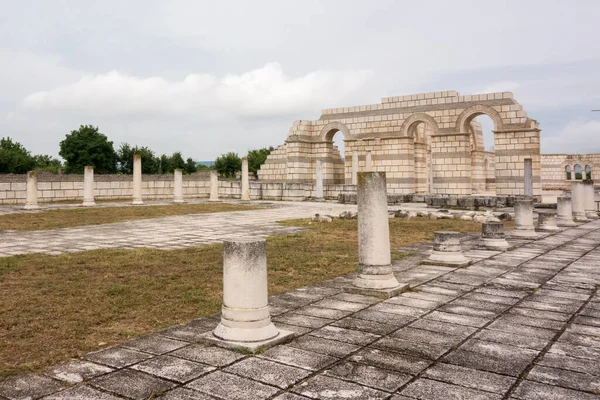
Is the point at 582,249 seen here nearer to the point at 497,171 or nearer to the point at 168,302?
the point at 168,302

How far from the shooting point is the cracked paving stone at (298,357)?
11.6 feet

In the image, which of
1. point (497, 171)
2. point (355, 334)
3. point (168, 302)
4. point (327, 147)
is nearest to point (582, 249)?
point (355, 334)

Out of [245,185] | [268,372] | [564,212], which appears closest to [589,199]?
[564,212]

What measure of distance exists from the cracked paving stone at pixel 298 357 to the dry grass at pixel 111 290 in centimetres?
130

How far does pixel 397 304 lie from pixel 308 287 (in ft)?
4.15

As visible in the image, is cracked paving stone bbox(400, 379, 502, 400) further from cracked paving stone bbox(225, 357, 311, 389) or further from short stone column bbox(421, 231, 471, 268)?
short stone column bbox(421, 231, 471, 268)

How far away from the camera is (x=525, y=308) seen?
16.8 feet

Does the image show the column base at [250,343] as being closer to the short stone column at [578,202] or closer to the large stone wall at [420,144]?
the short stone column at [578,202]

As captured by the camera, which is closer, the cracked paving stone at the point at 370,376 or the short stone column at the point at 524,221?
the cracked paving stone at the point at 370,376

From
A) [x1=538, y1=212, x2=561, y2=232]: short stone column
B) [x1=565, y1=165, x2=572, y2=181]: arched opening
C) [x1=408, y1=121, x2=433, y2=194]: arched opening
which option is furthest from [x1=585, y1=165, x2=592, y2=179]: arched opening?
[x1=538, y1=212, x2=561, y2=232]: short stone column

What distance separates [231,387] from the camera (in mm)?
3145

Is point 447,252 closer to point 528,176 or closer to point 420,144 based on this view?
point 528,176

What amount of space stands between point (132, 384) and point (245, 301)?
1262 mm

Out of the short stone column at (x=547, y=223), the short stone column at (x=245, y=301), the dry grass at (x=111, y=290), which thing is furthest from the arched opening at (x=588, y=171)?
the short stone column at (x=245, y=301)
